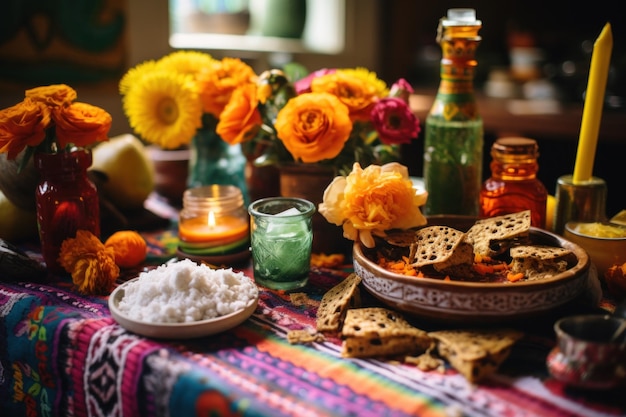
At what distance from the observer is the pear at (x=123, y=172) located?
1256 mm

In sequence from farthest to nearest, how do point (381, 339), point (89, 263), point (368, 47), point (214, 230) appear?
1. point (368, 47)
2. point (214, 230)
3. point (89, 263)
4. point (381, 339)

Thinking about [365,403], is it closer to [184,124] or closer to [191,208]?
[191,208]

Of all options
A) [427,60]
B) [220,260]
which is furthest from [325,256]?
[427,60]

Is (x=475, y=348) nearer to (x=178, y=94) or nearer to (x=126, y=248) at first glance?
(x=126, y=248)

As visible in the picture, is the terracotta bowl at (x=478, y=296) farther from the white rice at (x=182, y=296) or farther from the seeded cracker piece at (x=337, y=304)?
the white rice at (x=182, y=296)

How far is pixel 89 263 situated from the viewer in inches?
37.8

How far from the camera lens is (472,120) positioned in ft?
3.67

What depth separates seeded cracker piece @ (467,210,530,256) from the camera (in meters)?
0.88

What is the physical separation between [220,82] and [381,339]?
64cm

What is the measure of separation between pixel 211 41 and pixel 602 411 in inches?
89.0

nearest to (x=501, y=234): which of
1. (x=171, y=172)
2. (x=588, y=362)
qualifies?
(x=588, y=362)

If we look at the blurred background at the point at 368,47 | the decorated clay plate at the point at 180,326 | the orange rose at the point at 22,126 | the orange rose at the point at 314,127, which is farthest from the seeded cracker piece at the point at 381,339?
the blurred background at the point at 368,47

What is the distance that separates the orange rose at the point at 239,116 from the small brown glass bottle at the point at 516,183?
0.42m

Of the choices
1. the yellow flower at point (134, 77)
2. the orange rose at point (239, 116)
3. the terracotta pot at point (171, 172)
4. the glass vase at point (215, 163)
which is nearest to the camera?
the orange rose at point (239, 116)
